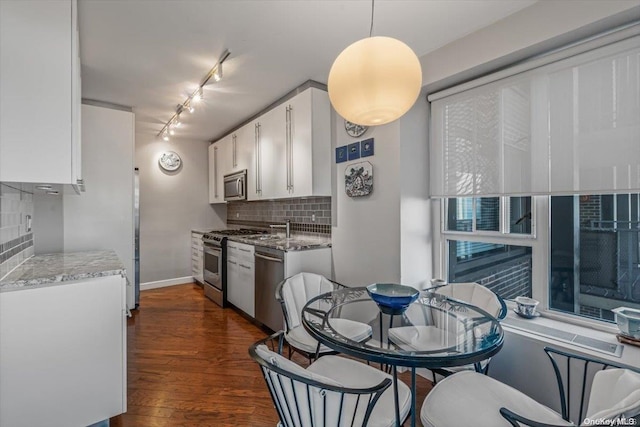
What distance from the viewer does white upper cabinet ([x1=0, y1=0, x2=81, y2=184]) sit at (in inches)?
56.1

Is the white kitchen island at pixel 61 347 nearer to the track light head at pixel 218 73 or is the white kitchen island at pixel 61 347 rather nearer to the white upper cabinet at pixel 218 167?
the track light head at pixel 218 73

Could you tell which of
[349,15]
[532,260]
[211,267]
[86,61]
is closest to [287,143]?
[349,15]

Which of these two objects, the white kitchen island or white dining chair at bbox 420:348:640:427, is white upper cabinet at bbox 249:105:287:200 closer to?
the white kitchen island

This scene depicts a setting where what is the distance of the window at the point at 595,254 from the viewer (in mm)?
1715

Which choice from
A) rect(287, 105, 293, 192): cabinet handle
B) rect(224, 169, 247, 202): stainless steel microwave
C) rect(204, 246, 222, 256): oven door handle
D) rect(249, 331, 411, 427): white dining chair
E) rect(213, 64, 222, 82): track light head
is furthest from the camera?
rect(224, 169, 247, 202): stainless steel microwave

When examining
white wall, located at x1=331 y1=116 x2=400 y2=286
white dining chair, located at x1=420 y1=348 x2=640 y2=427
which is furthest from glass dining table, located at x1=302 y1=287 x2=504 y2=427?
white wall, located at x1=331 y1=116 x2=400 y2=286

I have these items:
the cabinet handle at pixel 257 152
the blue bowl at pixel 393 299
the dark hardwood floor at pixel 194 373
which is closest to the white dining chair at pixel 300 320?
the blue bowl at pixel 393 299

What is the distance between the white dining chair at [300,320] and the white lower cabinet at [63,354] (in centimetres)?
98

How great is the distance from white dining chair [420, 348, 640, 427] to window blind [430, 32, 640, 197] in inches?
40.3

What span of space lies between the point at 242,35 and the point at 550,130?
213 cm

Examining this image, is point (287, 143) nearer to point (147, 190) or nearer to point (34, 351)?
point (34, 351)

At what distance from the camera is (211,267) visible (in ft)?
14.0

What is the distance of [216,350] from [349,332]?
1785 millimetres

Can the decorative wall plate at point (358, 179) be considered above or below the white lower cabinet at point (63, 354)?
above
